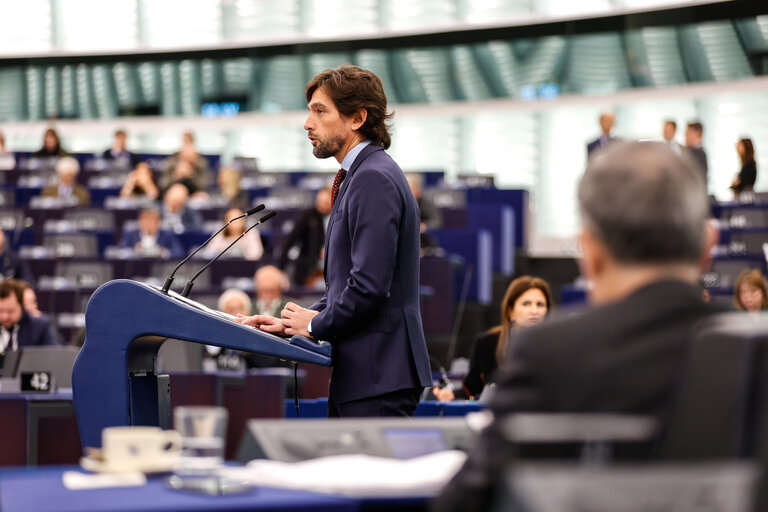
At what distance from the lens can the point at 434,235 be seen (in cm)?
945

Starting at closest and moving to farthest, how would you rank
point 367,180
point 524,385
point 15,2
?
point 524,385 → point 367,180 → point 15,2

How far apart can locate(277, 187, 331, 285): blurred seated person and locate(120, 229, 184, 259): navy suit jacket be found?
1151 mm

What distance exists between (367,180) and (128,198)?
937 centimetres

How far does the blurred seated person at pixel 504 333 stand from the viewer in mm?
4996

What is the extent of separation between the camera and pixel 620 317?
133 centimetres

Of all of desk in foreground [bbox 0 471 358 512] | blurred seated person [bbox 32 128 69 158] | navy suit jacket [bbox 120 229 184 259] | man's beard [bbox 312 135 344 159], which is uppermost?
blurred seated person [bbox 32 128 69 158]

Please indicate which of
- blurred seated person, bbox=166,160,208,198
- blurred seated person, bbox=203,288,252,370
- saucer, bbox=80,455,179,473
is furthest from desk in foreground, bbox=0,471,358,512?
blurred seated person, bbox=166,160,208,198

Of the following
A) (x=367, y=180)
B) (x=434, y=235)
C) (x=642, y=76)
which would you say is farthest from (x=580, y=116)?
(x=367, y=180)

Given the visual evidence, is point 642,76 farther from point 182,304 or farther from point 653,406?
point 653,406

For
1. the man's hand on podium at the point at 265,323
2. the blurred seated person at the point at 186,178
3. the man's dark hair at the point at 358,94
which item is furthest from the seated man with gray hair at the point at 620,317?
the blurred seated person at the point at 186,178

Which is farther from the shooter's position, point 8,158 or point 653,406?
point 8,158

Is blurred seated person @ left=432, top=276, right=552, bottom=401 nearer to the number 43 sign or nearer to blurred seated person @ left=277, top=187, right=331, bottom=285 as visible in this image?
the number 43 sign

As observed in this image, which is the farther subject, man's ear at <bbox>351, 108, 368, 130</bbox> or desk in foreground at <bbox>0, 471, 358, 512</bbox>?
man's ear at <bbox>351, 108, 368, 130</bbox>

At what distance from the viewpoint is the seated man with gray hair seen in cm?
128
